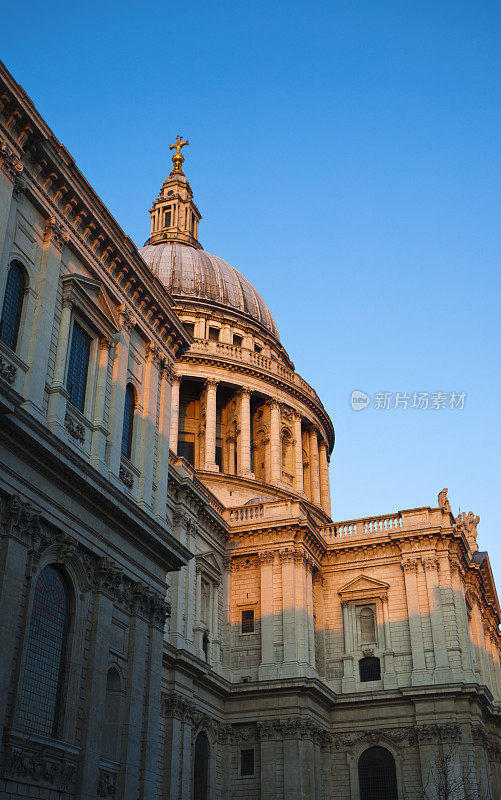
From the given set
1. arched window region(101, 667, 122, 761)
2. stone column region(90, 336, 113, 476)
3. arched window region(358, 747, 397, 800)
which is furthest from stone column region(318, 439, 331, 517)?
arched window region(101, 667, 122, 761)

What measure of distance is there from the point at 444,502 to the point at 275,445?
15030 millimetres

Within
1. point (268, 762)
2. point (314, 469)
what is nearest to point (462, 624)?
point (268, 762)

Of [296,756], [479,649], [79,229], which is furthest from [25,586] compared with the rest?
[479,649]

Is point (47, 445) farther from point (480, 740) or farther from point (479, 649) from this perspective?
point (479, 649)

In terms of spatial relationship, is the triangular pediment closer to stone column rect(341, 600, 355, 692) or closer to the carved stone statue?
stone column rect(341, 600, 355, 692)

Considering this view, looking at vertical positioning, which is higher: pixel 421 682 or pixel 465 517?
pixel 465 517

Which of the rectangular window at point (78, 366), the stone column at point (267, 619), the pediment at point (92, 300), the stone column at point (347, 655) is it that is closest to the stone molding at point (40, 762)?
the rectangular window at point (78, 366)

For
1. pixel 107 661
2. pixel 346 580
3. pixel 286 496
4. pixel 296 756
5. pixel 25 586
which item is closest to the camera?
pixel 25 586

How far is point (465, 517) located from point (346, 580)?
1494 centimetres

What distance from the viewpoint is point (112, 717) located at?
22.9 m

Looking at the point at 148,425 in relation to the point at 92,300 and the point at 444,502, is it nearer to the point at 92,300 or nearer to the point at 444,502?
the point at 92,300

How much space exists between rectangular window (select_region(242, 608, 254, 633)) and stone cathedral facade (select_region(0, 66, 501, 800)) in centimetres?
32

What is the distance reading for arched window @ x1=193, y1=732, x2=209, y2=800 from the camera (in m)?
37.9

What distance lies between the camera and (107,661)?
22266 mm
